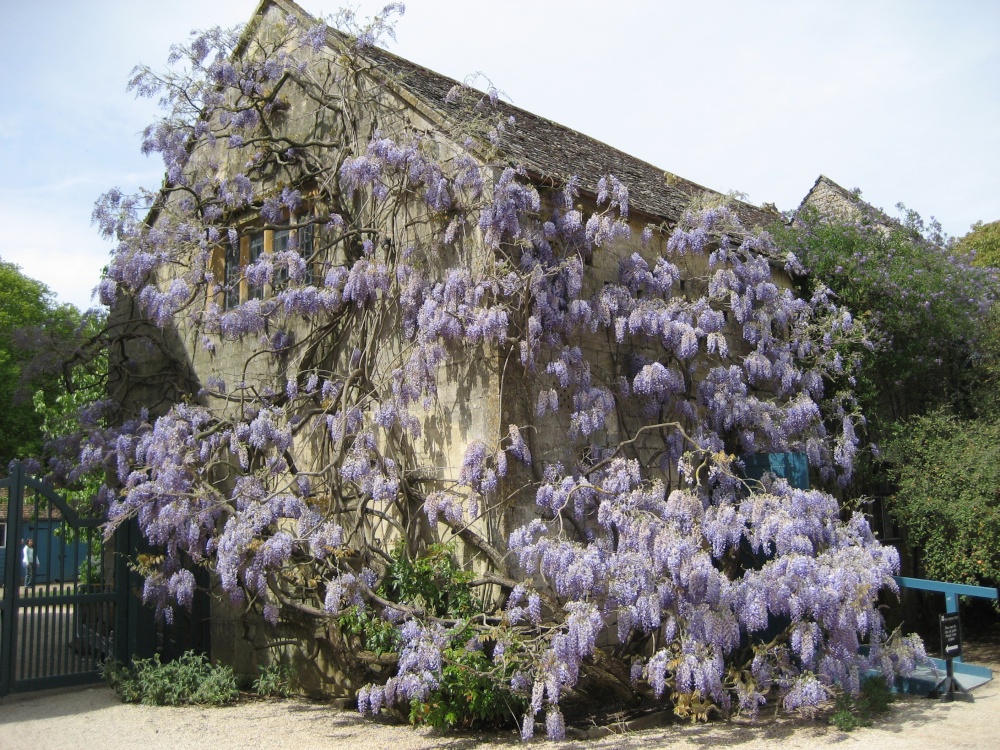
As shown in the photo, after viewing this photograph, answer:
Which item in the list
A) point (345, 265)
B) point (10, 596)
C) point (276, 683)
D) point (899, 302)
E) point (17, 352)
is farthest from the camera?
point (17, 352)

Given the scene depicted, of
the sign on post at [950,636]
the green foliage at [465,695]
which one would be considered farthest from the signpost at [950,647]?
the green foliage at [465,695]

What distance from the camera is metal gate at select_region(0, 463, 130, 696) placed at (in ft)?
28.4

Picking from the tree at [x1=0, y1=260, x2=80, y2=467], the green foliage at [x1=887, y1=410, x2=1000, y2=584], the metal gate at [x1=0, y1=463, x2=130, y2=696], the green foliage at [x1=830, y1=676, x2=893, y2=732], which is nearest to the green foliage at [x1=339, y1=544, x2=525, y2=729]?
the green foliage at [x1=830, y1=676, x2=893, y2=732]

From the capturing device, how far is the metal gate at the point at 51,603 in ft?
28.4

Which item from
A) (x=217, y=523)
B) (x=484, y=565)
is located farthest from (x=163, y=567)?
(x=484, y=565)

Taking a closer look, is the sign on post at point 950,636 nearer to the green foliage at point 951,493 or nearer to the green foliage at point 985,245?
the green foliage at point 951,493

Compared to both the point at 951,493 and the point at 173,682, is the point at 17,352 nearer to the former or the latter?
the point at 173,682

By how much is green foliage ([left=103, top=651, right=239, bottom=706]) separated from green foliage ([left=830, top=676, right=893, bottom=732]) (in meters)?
5.84

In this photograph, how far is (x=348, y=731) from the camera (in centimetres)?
754

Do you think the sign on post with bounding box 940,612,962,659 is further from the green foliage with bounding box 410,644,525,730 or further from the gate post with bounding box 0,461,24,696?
the gate post with bounding box 0,461,24,696

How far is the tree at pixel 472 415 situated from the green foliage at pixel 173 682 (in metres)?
0.95

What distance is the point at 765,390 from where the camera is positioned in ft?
35.4

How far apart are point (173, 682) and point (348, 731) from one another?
2.59m

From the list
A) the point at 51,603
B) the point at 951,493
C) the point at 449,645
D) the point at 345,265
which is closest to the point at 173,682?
the point at 51,603
